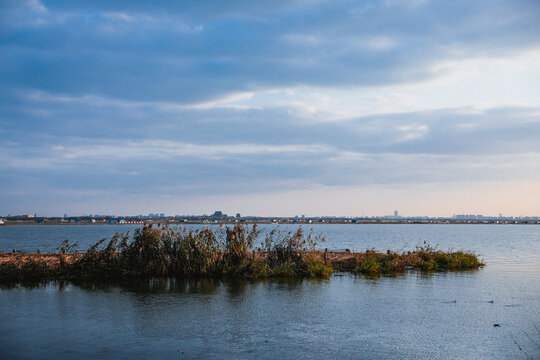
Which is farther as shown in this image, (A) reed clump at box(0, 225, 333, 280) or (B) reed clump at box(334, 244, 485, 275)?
(B) reed clump at box(334, 244, 485, 275)

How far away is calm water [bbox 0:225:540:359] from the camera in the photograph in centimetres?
988

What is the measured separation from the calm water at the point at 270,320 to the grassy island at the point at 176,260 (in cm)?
144

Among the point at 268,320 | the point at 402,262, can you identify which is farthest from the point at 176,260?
the point at 402,262

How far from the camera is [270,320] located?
40.5 ft

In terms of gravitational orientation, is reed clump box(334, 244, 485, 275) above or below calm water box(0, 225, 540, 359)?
above

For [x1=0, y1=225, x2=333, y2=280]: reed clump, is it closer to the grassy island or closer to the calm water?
the grassy island

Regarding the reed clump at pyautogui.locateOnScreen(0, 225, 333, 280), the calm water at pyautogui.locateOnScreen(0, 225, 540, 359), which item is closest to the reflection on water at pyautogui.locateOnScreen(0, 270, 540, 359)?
the calm water at pyautogui.locateOnScreen(0, 225, 540, 359)

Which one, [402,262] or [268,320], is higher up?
[402,262]

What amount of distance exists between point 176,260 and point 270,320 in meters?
8.69

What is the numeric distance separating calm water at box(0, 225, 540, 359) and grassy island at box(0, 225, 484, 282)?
1.44m

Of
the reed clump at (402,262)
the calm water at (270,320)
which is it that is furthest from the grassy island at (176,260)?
the calm water at (270,320)

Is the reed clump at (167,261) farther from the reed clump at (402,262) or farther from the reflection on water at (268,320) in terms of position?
the reed clump at (402,262)

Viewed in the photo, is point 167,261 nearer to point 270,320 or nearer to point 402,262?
point 270,320

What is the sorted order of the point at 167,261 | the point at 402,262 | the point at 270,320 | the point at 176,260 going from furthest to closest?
the point at 402,262 < the point at 176,260 < the point at 167,261 < the point at 270,320
